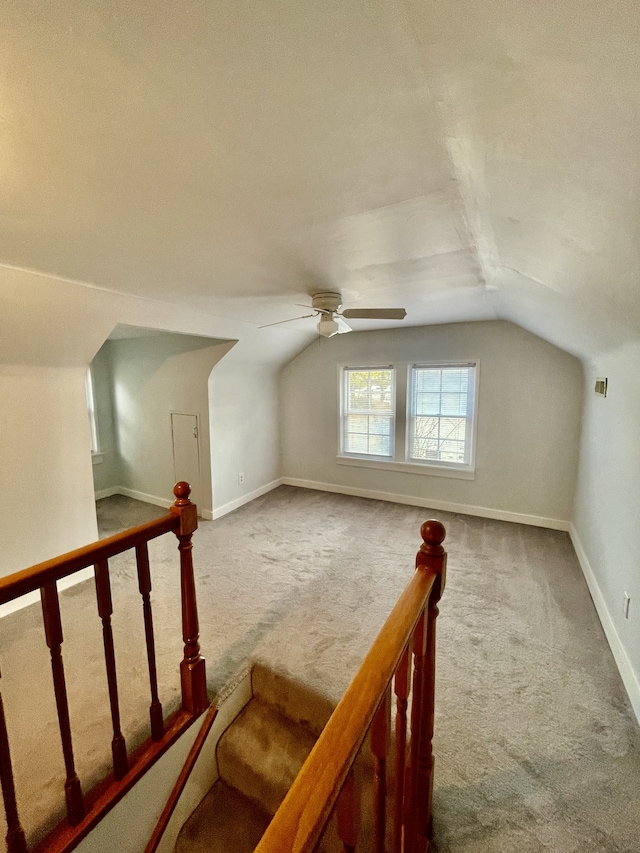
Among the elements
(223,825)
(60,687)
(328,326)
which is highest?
(328,326)

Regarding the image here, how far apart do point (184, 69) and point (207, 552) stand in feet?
10.7

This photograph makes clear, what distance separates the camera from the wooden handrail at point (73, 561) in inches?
43.4

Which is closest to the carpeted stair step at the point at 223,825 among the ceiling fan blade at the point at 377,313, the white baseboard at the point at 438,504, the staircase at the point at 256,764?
the staircase at the point at 256,764

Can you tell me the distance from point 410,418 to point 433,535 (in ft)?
11.2

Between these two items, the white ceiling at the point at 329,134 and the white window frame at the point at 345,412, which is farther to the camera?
the white window frame at the point at 345,412

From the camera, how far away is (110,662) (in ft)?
4.58

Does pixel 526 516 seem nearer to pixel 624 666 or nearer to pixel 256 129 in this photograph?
pixel 624 666

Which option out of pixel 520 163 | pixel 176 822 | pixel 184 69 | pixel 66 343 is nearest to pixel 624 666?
pixel 176 822

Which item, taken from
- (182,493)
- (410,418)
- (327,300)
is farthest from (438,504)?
(182,493)

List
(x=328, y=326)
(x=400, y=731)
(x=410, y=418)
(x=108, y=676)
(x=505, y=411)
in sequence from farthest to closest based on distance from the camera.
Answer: (x=410, y=418) < (x=505, y=411) < (x=328, y=326) < (x=108, y=676) < (x=400, y=731)

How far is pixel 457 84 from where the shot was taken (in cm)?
79

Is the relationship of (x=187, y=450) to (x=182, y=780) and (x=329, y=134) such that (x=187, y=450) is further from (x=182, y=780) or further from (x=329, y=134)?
(x=329, y=134)

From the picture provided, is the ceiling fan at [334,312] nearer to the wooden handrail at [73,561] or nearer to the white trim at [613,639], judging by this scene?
the wooden handrail at [73,561]

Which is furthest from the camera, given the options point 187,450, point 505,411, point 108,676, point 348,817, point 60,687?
point 187,450
